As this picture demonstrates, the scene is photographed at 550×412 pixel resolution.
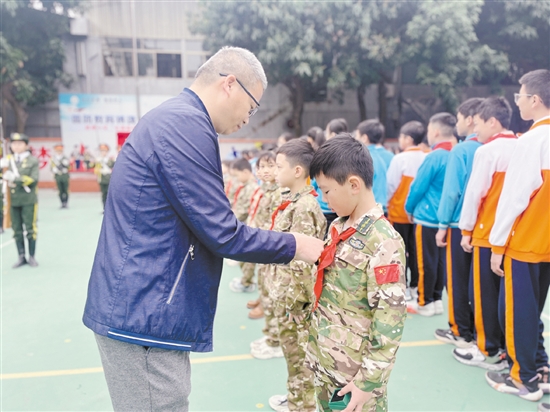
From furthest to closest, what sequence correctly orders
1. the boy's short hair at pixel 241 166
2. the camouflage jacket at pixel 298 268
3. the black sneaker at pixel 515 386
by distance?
1. the boy's short hair at pixel 241 166
2. the black sneaker at pixel 515 386
3. the camouflage jacket at pixel 298 268

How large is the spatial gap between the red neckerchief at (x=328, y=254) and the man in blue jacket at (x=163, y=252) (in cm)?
16

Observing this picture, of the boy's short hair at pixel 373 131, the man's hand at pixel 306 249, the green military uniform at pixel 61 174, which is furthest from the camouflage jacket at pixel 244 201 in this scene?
the green military uniform at pixel 61 174

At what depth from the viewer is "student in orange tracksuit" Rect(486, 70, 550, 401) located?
224cm

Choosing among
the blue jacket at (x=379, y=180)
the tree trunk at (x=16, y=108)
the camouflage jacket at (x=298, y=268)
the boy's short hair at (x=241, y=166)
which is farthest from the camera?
the tree trunk at (x=16, y=108)

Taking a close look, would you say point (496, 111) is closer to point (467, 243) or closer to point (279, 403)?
point (467, 243)

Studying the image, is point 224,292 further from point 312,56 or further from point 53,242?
point 312,56

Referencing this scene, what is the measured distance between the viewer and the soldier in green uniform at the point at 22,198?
203 inches

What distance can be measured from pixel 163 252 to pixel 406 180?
3.31 meters

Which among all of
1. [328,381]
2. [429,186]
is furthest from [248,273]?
[328,381]

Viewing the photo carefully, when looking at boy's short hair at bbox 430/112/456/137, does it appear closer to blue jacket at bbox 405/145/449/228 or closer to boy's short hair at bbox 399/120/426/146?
blue jacket at bbox 405/145/449/228

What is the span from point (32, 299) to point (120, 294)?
3.60 m

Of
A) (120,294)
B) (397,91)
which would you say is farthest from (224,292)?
(397,91)

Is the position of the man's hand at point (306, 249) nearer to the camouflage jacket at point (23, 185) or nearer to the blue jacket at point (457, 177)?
the blue jacket at point (457, 177)

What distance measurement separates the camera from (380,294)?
1.38 meters
